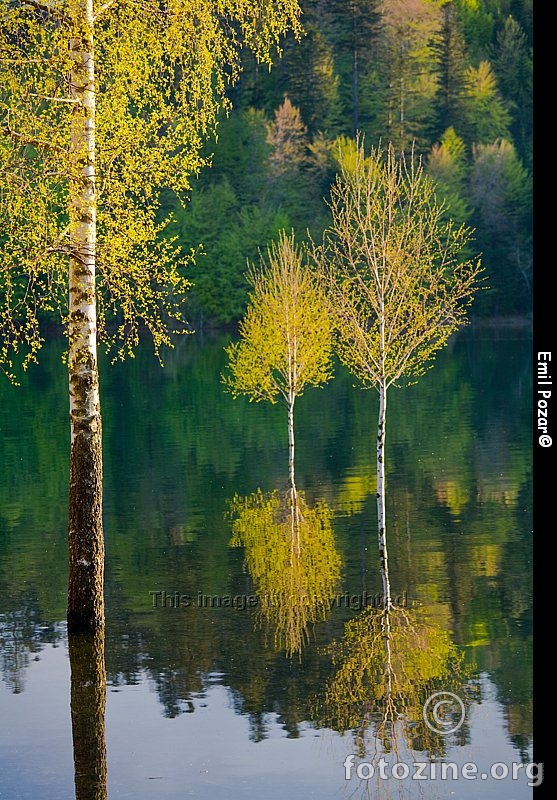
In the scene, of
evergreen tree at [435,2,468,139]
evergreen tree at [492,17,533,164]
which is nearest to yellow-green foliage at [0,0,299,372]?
evergreen tree at [435,2,468,139]

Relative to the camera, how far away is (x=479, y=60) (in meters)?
128

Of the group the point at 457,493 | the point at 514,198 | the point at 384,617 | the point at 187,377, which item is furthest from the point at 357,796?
the point at 514,198

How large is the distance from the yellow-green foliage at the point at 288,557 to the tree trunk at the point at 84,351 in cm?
292

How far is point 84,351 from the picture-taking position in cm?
1789

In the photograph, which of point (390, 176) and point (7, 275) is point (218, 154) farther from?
point (7, 275)

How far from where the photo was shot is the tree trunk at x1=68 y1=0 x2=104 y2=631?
17453 mm

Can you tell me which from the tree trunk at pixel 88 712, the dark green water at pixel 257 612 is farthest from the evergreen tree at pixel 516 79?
the tree trunk at pixel 88 712

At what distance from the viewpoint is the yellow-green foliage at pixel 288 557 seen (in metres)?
20.8

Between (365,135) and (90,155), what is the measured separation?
9121 centimetres

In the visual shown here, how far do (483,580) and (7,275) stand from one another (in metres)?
10.4

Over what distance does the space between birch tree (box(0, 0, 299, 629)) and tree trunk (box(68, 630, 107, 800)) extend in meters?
0.77

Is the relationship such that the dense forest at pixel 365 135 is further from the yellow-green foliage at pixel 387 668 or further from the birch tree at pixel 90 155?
the birch tree at pixel 90 155

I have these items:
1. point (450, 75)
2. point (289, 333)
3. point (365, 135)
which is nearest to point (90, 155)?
point (289, 333)

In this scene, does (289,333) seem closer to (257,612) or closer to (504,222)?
(257,612)
